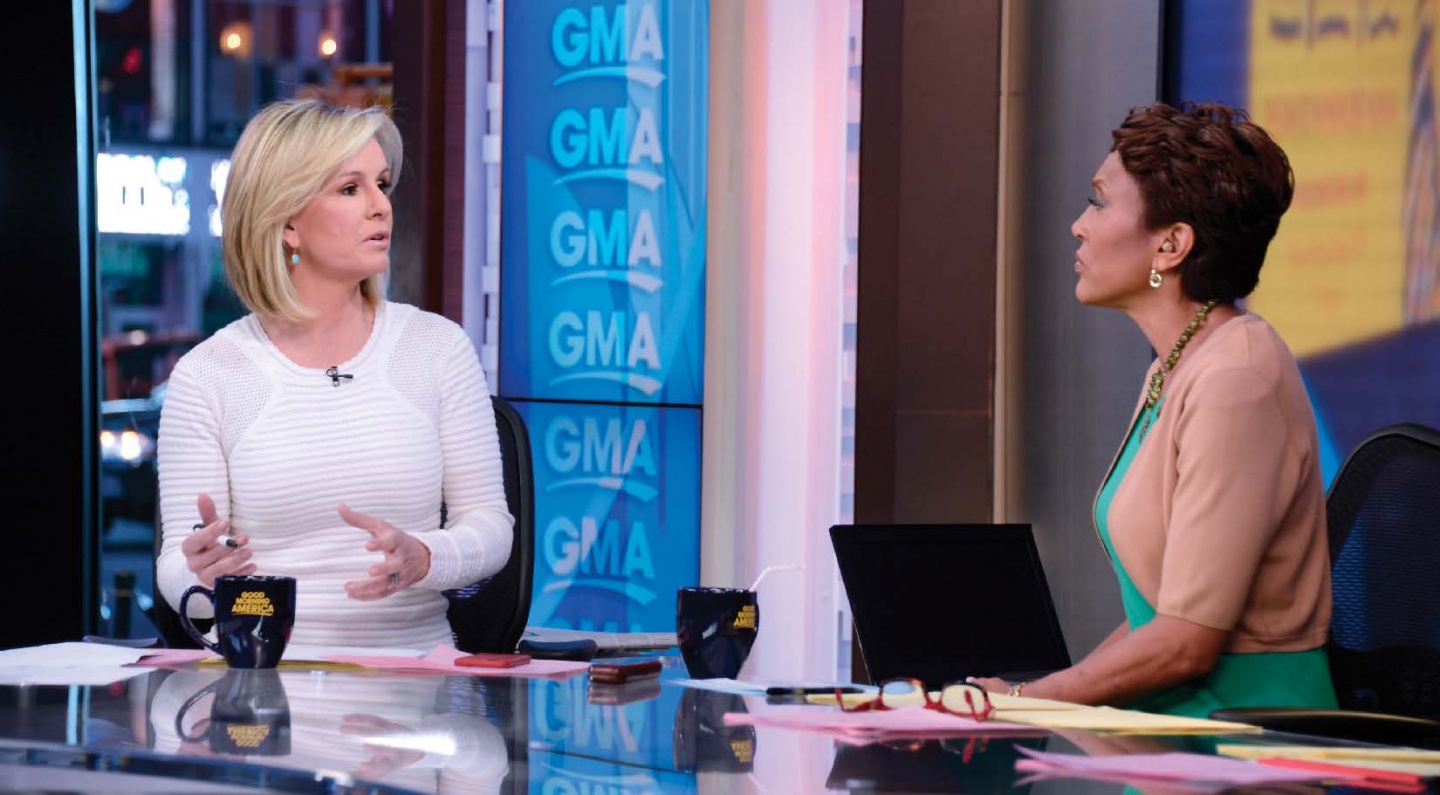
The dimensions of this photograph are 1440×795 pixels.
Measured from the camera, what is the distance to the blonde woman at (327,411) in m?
2.36

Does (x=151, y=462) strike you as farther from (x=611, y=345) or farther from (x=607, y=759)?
(x=607, y=759)

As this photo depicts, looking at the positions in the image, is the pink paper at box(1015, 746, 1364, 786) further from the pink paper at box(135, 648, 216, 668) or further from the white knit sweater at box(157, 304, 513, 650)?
the white knit sweater at box(157, 304, 513, 650)

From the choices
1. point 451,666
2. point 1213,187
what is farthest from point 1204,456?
point 451,666

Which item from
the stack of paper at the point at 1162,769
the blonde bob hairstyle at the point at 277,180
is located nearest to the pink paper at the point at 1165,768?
the stack of paper at the point at 1162,769

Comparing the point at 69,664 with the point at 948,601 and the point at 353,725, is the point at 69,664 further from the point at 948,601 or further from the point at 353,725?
the point at 948,601

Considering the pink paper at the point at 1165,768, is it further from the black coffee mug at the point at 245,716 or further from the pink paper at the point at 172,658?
the pink paper at the point at 172,658

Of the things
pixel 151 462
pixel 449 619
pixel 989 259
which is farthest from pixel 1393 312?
pixel 151 462

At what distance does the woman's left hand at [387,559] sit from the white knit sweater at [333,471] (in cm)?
7

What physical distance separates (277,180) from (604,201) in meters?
1.78

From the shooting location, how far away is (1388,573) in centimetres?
204

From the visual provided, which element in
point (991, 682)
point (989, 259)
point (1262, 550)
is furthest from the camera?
point (989, 259)

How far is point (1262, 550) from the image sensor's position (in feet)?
6.36

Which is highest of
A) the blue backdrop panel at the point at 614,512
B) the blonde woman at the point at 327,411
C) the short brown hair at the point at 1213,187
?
the short brown hair at the point at 1213,187

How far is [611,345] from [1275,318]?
1726mm
